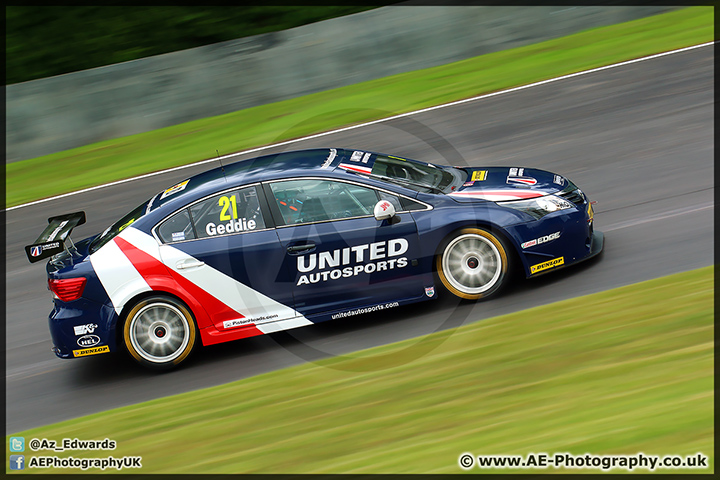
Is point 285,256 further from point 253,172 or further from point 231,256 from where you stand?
point 253,172

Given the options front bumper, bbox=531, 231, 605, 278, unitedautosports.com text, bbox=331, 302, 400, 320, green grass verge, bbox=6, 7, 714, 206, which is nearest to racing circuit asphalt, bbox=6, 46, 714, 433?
front bumper, bbox=531, 231, 605, 278

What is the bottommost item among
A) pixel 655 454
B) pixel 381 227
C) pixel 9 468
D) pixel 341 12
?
pixel 9 468

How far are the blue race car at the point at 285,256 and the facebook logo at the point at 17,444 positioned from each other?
92 centimetres

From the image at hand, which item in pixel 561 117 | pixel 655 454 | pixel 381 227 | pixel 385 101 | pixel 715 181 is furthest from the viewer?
pixel 385 101

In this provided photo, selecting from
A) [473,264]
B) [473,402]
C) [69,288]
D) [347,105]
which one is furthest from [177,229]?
[347,105]

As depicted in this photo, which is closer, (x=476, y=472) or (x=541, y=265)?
(x=476, y=472)

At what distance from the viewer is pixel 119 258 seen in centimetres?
655

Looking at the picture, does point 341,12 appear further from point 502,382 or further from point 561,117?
point 502,382

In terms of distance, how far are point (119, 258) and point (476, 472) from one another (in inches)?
154

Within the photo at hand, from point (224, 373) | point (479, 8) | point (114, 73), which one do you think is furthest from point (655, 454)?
point (114, 73)

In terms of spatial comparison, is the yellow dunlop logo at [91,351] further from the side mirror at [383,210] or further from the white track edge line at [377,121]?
the white track edge line at [377,121]

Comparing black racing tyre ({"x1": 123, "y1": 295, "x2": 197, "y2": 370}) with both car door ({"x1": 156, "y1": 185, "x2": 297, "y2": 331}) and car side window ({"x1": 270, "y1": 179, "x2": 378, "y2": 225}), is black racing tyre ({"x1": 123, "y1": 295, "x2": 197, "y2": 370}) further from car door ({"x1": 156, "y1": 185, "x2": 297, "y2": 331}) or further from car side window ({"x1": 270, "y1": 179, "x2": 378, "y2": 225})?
car side window ({"x1": 270, "y1": 179, "x2": 378, "y2": 225})

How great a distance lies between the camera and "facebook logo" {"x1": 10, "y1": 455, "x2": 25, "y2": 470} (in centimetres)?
549

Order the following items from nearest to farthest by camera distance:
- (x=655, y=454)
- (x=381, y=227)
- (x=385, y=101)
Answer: (x=655, y=454) → (x=381, y=227) → (x=385, y=101)
